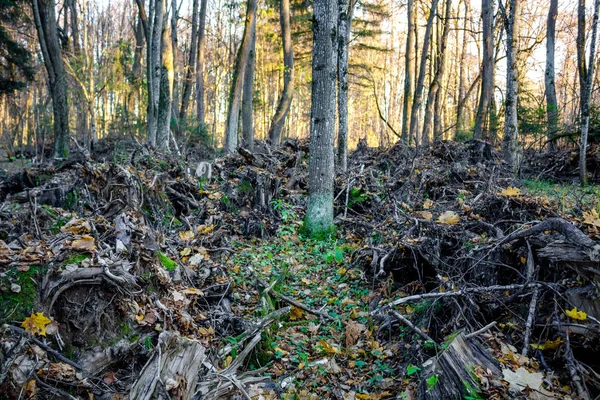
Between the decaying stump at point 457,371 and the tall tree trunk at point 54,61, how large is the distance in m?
13.4

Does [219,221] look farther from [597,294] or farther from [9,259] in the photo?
[597,294]

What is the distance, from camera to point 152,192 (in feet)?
23.5

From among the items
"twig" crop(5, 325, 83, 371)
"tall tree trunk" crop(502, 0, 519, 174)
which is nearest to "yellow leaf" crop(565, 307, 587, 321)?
"twig" crop(5, 325, 83, 371)

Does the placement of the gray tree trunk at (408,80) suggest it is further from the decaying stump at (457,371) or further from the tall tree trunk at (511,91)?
the decaying stump at (457,371)

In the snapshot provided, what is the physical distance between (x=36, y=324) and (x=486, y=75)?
1600 cm

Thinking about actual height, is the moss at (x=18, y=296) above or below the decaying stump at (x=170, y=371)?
above

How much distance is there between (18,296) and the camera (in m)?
2.87

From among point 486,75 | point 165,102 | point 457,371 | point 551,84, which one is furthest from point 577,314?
point 551,84

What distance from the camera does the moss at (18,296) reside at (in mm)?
2780

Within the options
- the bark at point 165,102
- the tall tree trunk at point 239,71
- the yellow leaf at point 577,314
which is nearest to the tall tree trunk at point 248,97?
the tall tree trunk at point 239,71

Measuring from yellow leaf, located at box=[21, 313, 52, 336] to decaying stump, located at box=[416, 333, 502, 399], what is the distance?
2.64 m

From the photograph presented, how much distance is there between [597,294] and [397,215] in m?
3.21

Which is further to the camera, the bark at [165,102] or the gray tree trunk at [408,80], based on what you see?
the gray tree trunk at [408,80]

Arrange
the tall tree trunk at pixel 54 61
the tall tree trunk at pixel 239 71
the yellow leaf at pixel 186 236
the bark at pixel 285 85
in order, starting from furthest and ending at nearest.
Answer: the bark at pixel 285 85, the tall tree trunk at pixel 239 71, the tall tree trunk at pixel 54 61, the yellow leaf at pixel 186 236
